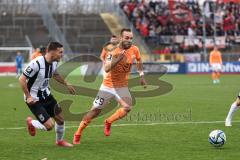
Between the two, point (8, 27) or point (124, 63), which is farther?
point (8, 27)

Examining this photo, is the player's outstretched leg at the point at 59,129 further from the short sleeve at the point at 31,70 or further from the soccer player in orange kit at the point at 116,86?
the short sleeve at the point at 31,70

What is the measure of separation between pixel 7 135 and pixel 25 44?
39786 millimetres

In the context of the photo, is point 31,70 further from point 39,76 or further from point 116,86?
point 116,86

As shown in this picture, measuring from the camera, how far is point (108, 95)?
12.7 m

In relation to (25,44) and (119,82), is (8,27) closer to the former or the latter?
(25,44)

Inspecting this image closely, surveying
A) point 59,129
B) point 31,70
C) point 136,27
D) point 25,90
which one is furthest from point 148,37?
point 25,90

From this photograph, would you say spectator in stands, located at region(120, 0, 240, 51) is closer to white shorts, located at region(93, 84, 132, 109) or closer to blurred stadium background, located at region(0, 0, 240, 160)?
blurred stadium background, located at region(0, 0, 240, 160)

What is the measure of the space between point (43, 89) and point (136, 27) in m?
44.2

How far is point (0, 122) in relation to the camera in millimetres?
15797

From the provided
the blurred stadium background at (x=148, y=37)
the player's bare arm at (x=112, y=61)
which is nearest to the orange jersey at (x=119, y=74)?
the player's bare arm at (x=112, y=61)

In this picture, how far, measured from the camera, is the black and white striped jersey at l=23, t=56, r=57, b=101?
11234 millimetres

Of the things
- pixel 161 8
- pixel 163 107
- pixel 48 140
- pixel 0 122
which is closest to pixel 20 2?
pixel 161 8

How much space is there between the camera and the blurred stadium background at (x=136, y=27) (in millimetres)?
50719

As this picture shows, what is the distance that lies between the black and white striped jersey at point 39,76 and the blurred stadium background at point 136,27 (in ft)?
124
